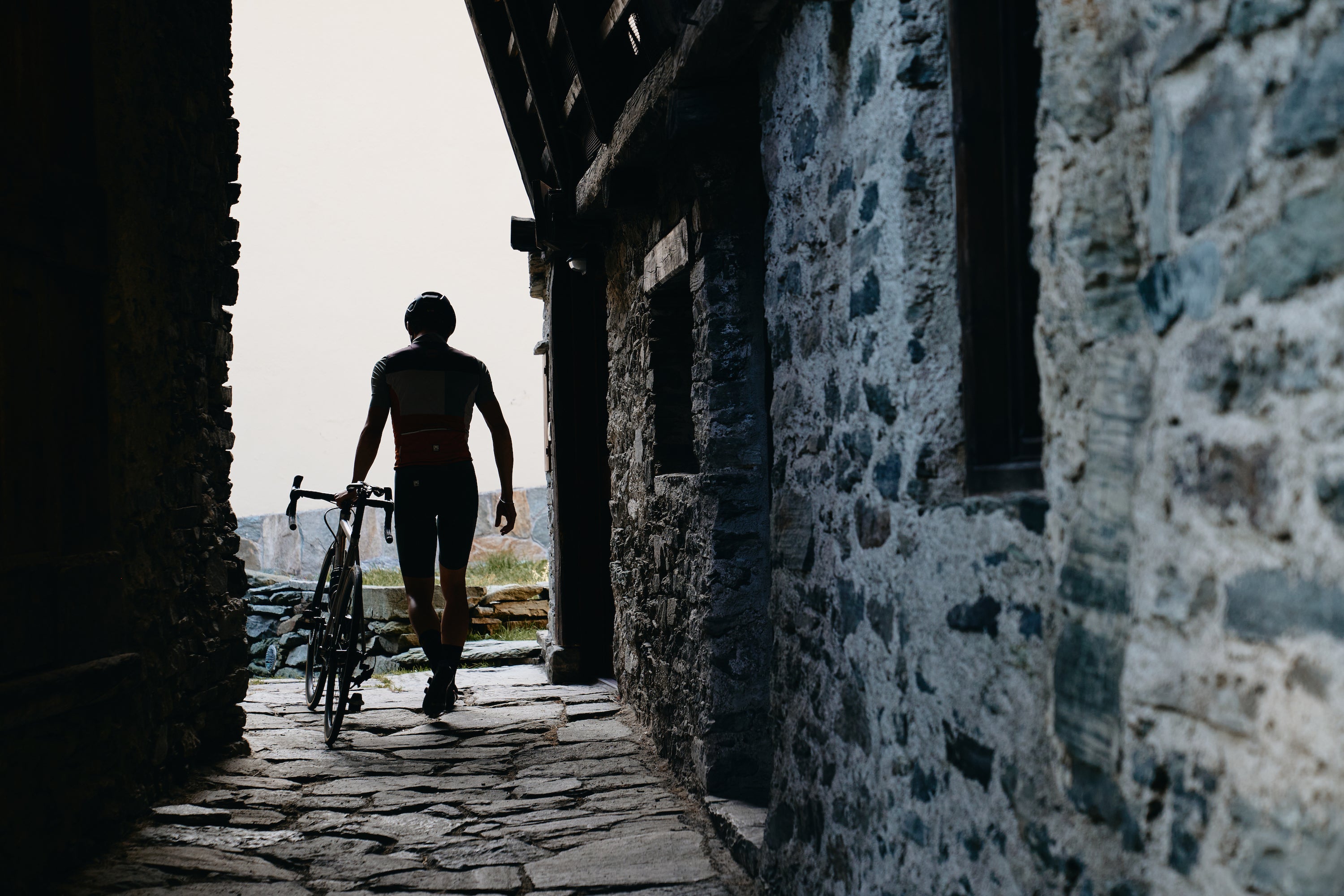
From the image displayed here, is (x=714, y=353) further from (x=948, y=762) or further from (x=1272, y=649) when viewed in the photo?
(x=1272, y=649)

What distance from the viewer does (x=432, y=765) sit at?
4.55m

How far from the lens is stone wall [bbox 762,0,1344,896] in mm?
1053

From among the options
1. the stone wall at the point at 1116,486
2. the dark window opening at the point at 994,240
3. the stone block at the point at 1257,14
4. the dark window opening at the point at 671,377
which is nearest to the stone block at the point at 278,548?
the dark window opening at the point at 671,377

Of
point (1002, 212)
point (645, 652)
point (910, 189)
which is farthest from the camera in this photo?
point (645, 652)

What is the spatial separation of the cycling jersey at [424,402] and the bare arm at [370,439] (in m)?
0.04

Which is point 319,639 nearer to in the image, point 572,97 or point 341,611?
point 341,611

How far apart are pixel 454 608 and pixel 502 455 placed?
0.89m

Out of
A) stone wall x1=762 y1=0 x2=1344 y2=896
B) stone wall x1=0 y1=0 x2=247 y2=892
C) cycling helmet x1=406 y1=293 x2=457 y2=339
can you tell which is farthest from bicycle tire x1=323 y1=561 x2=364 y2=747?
stone wall x1=762 y1=0 x2=1344 y2=896

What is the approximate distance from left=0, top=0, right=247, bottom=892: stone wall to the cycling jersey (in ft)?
2.68

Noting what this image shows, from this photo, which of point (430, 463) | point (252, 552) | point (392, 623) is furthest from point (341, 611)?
point (252, 552)

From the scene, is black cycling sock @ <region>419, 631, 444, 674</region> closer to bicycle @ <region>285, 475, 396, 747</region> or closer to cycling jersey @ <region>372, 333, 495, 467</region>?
bicycle @ <region>285, 475, 396, 747</region>

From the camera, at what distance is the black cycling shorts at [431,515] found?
16.9 feet

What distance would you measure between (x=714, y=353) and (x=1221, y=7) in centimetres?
264

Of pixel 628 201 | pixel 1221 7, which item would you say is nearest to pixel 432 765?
pixel 628 201
